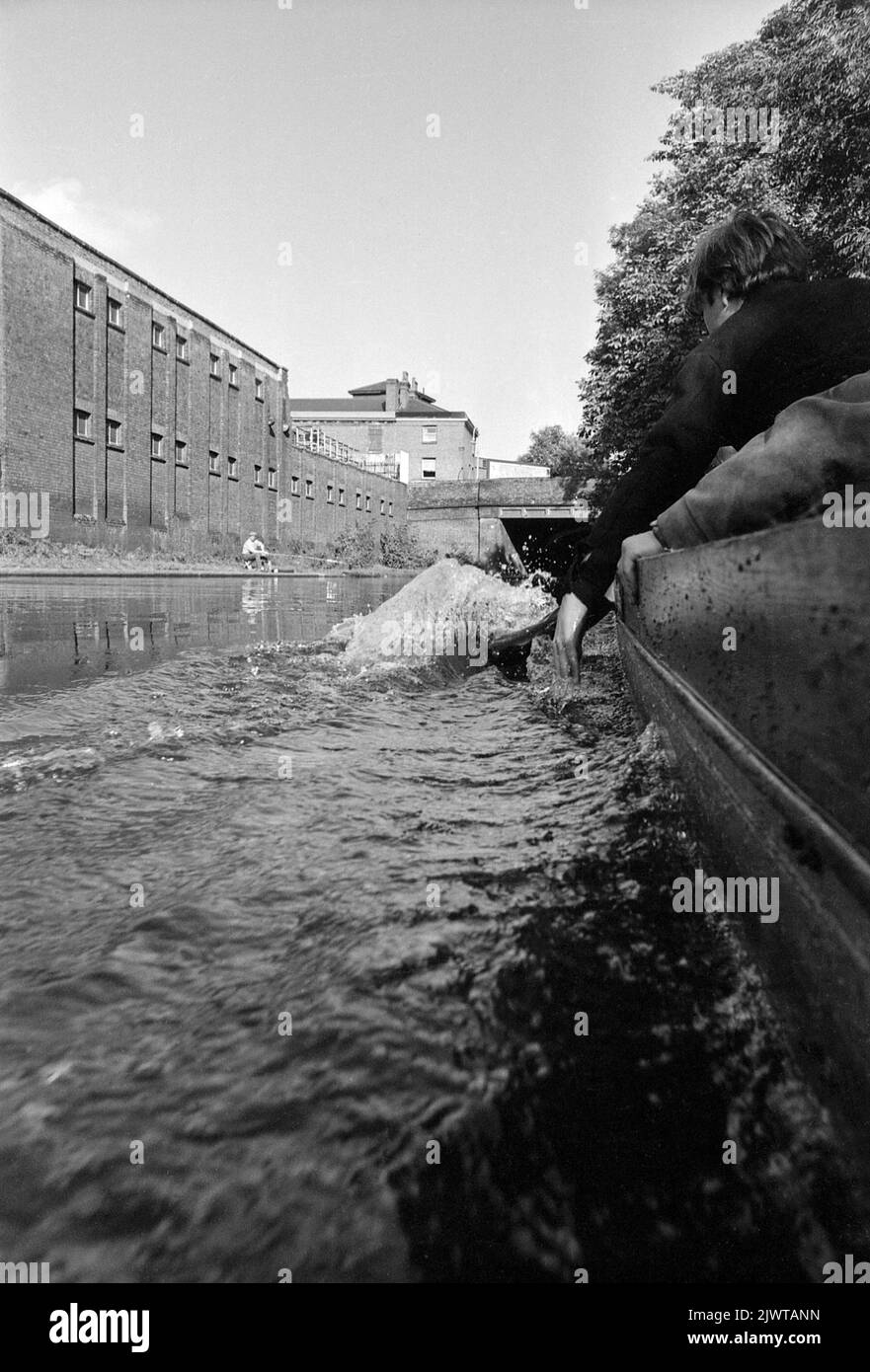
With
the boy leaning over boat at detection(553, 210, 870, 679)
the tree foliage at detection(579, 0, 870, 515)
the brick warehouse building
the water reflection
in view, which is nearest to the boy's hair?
the boy leaning over boat at detection(553, 210, 870, 679)

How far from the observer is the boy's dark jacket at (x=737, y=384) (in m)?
2.43

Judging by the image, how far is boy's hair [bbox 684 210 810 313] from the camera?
2791 mm

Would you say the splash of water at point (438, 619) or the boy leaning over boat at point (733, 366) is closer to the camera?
the boy leaning over boat at point (733, 366)

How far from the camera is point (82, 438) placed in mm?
25078

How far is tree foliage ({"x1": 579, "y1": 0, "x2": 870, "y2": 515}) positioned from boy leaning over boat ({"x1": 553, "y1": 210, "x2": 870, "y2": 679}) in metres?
2.64

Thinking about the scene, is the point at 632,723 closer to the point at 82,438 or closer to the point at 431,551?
the point at 82,438

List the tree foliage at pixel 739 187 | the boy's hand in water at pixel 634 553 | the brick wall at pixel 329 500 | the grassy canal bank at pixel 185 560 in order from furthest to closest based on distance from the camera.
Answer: the brick wall at pixel 329 500 → the grassy canal bank at pixel 185 560 → the tree foliage at pixel 739 187 → the boy's hand in water at pixel 634 553

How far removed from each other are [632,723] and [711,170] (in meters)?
18.6

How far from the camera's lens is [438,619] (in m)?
6.30

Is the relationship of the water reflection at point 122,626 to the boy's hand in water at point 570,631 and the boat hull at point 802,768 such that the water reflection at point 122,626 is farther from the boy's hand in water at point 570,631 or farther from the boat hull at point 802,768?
the boat hull at point 802,768

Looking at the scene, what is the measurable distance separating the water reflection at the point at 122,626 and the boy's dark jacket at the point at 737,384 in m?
2.47

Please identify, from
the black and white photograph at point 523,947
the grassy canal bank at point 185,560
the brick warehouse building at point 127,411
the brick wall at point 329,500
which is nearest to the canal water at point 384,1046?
the black and white photograph at point 523,947

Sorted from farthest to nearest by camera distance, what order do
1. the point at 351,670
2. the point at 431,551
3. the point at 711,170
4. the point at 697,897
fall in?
the point at 431,551 → the point at 711,170 → the point at 351,670 → the point at 697,897

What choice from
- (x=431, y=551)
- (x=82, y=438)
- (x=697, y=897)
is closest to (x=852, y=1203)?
(x=697, y=897)
